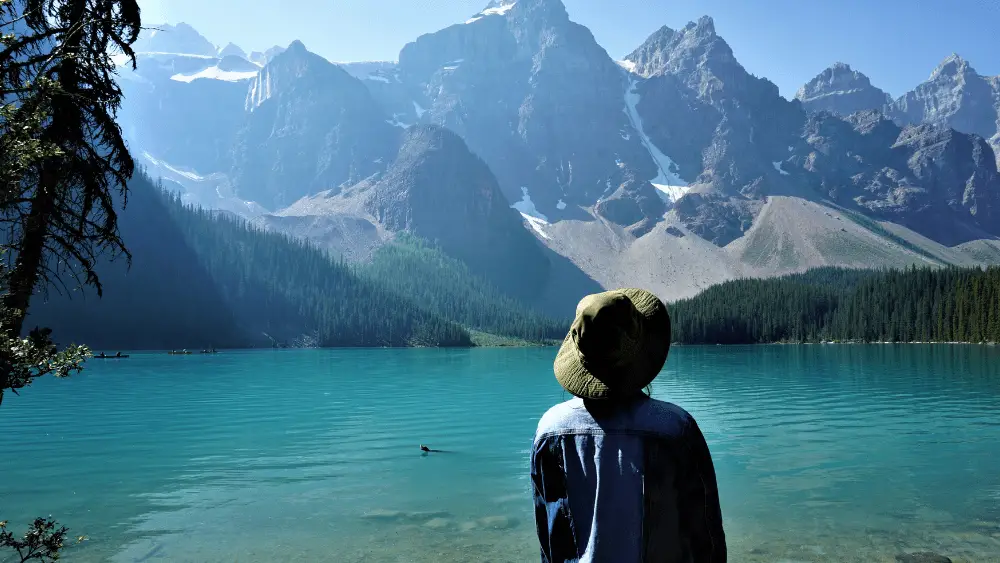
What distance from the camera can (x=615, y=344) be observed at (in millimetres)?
3768

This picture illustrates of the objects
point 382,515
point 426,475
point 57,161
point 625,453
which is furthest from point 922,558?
point 57,161

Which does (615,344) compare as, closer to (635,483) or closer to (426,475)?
(635,483)

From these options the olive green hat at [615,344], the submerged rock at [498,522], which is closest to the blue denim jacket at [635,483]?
the olive green hat at [615,344]

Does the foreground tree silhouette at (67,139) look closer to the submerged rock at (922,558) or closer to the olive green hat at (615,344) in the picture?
the olive green hat at (615,344)

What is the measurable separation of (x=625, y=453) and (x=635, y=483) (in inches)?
7.4

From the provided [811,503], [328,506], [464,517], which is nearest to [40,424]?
[328,506]

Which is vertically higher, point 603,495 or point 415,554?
point 603,495

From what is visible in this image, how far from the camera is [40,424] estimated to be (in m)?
44.6

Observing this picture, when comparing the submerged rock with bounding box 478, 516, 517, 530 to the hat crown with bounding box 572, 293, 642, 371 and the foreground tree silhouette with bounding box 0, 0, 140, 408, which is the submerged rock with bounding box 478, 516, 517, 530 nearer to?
the foreground tree silhouette with bounding box 0, 0, 140, 408

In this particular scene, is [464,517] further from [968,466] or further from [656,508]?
[968,466]

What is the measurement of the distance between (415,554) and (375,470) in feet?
37.3

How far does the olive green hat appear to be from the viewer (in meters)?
3.76

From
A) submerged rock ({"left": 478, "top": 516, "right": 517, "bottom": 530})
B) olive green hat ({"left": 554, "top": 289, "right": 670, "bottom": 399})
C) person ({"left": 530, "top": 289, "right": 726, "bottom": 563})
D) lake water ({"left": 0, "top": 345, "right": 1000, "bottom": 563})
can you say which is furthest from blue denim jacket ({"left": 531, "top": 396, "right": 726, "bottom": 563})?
submerged rock ({"left": 478, "top": 516, "right": 517, "bottom": 530})

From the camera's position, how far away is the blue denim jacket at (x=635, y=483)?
3.78m
